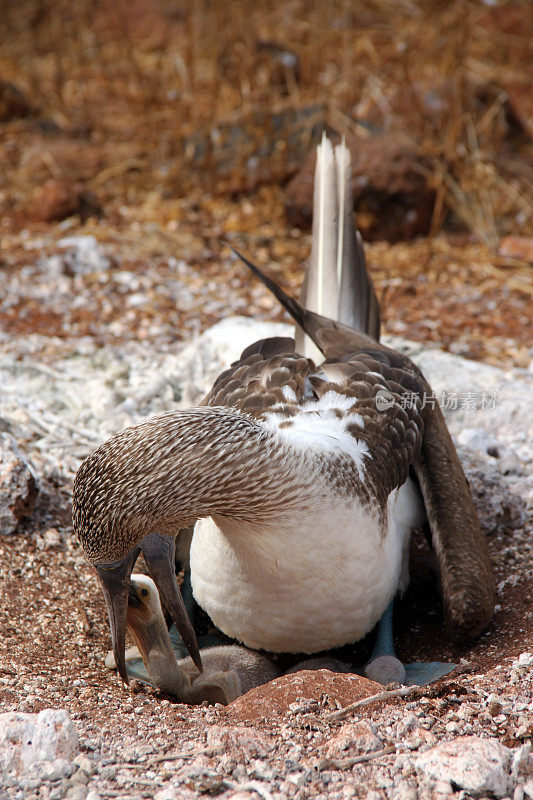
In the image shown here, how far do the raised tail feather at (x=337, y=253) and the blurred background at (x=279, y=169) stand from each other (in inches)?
50.4

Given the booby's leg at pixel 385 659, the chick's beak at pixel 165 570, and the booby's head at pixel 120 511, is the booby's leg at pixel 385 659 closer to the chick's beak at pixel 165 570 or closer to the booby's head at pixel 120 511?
the chick's beak at pixel 165 570

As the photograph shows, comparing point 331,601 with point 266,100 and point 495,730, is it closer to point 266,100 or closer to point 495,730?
point 495,730

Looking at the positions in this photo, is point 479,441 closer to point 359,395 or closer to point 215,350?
point 359,395

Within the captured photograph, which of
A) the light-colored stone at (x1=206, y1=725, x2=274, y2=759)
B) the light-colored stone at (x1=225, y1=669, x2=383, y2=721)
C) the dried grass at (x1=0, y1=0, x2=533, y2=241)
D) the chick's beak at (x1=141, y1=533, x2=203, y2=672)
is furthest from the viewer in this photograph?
the dried grass at (x1=0, y1=0, x2=533, y2=241)

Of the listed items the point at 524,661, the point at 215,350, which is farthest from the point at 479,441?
the point at 524,661

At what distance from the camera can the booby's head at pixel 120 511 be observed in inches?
109

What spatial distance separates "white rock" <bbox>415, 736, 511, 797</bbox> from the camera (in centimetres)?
226

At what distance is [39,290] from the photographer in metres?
6.34

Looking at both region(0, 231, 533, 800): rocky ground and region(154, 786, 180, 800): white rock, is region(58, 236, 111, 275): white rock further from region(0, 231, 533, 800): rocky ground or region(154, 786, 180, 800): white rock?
region(154, 786, 180, 800): white rock

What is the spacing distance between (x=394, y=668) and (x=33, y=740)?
144cm

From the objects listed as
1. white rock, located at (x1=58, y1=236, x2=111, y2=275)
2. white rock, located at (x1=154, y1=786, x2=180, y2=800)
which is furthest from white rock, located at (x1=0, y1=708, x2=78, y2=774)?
white rock, located at (x1=58, y1=236, x2=111, y2=275)

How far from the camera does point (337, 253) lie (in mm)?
4492

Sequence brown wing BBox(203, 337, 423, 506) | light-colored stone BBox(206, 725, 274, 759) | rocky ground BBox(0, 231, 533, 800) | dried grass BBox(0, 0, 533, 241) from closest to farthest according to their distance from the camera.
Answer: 1. rocky ground BBox(0, 231, 533, 800)
2. light-colored stone BBox(206, 725, 274, 759)
3. brown wing BBox(203, 337, 423, 506)
4. dried grass BBox(0, 0, 533, 241)

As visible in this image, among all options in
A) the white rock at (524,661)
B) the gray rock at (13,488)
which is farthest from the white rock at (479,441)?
the gray rock at (13,488)
